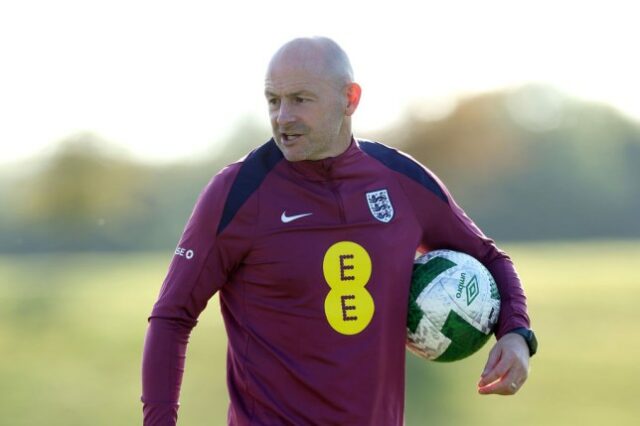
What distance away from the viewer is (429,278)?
14.6 feet

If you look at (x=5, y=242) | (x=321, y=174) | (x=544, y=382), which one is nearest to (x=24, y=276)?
(x=5, y=242)

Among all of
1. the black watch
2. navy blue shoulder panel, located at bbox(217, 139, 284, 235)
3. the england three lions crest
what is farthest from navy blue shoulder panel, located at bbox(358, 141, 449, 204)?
the black watch

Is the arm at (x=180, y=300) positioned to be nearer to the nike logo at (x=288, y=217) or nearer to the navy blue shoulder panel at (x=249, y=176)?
the navy blue shoulder panel at (x=249, y=176)

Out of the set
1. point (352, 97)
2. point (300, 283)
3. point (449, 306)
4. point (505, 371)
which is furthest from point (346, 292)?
point (352, 97)

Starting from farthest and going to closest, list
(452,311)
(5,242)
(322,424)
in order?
(5,242)
(452,311)
(322,424)

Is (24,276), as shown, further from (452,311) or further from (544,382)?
(452,311)

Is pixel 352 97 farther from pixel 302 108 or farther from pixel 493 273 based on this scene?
pixel 493 273

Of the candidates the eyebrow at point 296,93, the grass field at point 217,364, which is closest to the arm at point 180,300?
the eyebrow at point 296,93

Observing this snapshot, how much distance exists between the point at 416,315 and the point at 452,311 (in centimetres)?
16

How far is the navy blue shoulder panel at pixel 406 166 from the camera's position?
4617mm

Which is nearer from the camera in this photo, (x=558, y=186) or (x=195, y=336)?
(x=195, y=336)

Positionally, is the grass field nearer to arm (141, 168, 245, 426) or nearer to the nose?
arm (141, 168, 245, 426)

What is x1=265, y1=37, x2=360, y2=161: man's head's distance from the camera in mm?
4227

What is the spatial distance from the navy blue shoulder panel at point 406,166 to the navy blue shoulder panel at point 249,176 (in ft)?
1.43
